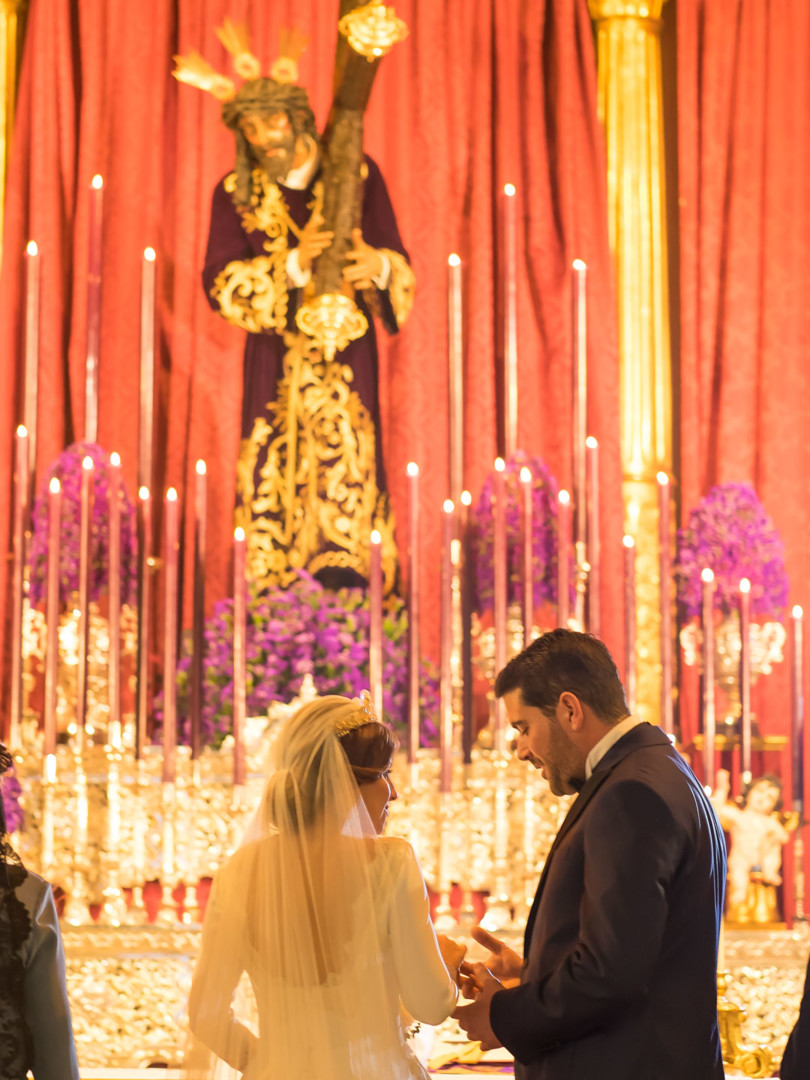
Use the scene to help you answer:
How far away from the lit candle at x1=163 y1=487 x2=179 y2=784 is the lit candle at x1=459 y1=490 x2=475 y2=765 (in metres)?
0.88

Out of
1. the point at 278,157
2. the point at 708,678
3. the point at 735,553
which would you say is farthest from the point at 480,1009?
the point at 278,157

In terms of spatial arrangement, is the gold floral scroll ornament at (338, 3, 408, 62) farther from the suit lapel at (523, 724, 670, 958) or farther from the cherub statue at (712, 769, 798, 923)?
the suit lapel at (523, 724, 670, 958)

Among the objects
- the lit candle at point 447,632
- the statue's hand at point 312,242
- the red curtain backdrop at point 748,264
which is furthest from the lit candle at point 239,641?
the red curtain backdrop at point 748,264

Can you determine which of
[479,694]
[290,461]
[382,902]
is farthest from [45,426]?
[382,902]

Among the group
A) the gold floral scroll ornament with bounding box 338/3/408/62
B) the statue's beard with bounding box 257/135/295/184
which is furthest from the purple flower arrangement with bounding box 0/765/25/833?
the gold floral scroll ornament with bounding box 338/3/408/62

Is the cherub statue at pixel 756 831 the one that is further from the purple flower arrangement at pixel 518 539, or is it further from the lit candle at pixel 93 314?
the lit candle at pixel 93 314

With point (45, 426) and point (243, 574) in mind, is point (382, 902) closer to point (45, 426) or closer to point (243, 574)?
point (243, 574)

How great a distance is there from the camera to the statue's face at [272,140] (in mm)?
4770


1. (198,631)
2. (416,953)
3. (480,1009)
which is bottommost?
(480,1009)

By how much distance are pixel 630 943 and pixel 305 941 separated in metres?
0.53

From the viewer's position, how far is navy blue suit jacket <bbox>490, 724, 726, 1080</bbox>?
219cm

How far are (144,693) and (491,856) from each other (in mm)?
1146

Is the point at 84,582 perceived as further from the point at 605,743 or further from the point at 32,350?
the point at 605,743

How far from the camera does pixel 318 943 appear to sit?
238cm
